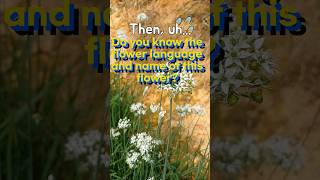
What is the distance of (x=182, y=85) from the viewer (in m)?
2.04

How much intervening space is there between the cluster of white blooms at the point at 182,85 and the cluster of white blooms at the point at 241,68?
0.34 ft

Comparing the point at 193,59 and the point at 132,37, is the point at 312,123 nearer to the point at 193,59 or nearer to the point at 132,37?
the point at 193,59

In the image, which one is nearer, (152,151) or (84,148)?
(84,148)

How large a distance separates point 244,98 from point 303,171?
1.20ft

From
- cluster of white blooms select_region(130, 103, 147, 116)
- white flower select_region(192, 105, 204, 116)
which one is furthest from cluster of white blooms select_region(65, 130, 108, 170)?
white flower select_region(192, 105, 204, 116)

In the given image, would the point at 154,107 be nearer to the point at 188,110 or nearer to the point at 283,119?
the point at 188,110

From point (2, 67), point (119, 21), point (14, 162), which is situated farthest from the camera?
point (119, 21)

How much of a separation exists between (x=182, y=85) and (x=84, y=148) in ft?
1.87

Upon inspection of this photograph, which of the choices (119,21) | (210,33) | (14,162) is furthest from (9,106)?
(210,33)

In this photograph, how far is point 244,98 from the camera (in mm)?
2123

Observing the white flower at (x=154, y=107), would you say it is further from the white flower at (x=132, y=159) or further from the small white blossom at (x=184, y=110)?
the white flower at (x=132, y=159)

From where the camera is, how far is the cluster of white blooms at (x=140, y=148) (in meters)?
2.03

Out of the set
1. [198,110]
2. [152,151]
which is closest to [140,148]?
[152,151]

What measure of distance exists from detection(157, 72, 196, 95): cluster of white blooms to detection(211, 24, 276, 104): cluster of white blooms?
0.10 m
